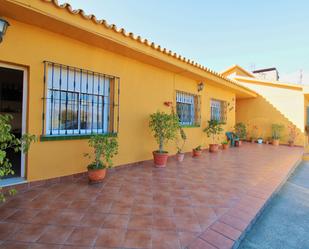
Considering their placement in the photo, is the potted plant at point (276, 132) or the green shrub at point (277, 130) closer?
the potted plant at point (276, 132)

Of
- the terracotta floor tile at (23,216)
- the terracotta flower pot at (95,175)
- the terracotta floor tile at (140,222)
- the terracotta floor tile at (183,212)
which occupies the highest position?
the terracotta flower pot at (95,175)

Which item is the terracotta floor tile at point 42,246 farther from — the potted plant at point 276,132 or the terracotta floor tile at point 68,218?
the potted plant at point 276,132

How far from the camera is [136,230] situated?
229cm

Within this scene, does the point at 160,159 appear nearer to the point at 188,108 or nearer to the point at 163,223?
the point at 163,223

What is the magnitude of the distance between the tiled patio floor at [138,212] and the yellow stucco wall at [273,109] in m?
8.26

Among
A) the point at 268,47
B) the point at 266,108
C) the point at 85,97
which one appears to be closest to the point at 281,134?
the point at 266,108

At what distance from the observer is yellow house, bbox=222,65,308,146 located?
35.2 ft

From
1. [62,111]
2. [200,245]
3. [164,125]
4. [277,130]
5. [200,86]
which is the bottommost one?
[200,245]

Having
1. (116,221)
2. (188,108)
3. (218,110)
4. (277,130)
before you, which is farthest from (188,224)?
(277,130)

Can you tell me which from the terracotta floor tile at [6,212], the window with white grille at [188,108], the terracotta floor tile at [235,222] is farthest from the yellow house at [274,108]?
the terracotta floor tile at [6,212]

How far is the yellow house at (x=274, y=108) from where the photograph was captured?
10.7 m

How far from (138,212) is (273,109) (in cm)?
1187

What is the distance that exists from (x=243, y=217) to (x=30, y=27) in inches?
190

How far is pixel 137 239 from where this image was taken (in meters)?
2.11
